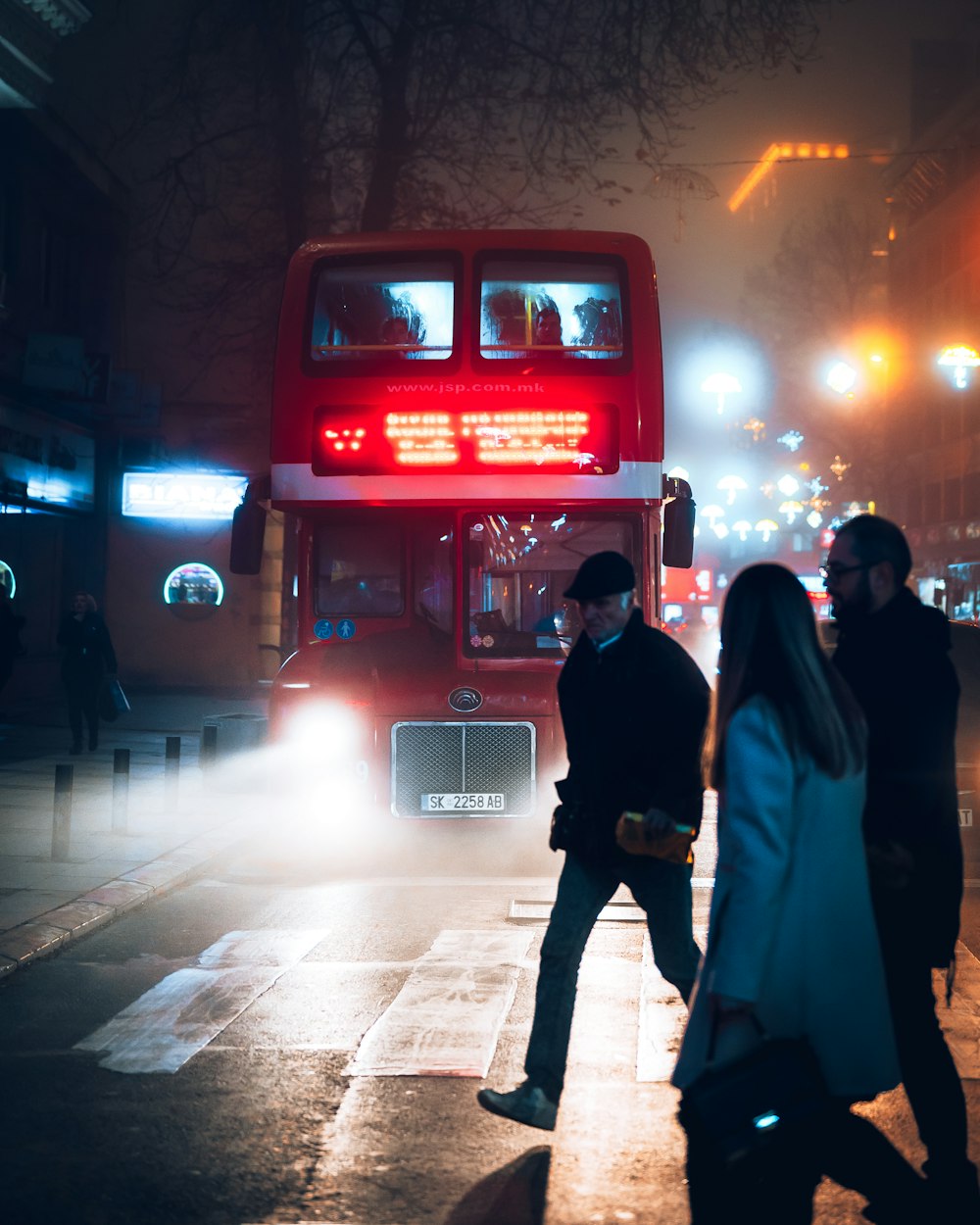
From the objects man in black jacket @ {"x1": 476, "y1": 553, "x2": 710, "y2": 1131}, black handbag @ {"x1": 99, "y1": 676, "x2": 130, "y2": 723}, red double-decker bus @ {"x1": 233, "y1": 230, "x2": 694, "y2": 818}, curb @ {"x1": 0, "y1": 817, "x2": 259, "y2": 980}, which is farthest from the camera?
black handbag @ {"x1": 99, "y1": 676, "x2": 130, "y2": 723}

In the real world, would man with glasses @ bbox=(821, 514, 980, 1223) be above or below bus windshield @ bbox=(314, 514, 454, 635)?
below

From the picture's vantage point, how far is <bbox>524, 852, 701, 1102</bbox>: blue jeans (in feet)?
16.1

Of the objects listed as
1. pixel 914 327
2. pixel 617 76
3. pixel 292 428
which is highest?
pixel 914 327

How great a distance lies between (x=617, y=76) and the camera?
17688 mm

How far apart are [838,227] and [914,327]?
35.4 ft

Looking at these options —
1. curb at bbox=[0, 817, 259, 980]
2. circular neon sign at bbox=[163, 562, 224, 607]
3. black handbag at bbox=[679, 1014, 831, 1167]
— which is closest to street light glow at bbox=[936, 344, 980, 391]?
circular neon sign at bbox=[163, 562, 224, 607]

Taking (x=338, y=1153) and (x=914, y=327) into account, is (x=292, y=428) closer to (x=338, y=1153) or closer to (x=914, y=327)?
(x=338, y=1153)

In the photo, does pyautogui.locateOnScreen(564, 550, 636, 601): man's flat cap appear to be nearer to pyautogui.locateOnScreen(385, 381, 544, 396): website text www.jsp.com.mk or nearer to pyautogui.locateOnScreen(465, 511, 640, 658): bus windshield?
pyautogui.locateOnScreen(465, 511, 640, 658): bus windshield

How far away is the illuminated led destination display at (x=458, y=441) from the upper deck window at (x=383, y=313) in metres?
0.48

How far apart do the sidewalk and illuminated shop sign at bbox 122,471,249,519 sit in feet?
29.3

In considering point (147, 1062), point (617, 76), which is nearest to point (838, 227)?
point (617, 76)

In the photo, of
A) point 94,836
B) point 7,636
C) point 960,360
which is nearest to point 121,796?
point 94,836

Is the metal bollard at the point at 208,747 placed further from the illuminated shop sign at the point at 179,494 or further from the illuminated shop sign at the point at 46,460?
the illuminated shop sign at the point at 179,494

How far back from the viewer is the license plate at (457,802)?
10.9 meters
